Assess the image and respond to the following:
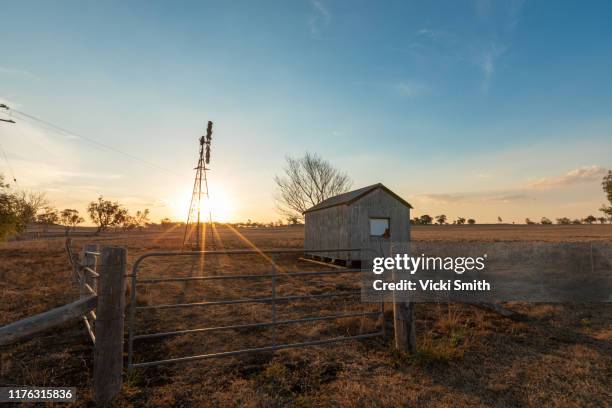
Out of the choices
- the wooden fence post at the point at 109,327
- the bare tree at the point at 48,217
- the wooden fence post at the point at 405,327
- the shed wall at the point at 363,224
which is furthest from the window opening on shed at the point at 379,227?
the bare tree at the point at 48,217

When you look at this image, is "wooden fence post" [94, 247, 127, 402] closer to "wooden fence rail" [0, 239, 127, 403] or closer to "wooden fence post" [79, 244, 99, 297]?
"wooden fence rail" [0, 239, 127, 403]

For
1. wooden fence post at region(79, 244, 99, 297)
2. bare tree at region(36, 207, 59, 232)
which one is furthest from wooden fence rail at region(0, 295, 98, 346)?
bare tree at region(36, 207, 59, 232)

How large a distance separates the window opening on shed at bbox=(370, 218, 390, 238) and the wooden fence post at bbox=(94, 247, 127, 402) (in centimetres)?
1410

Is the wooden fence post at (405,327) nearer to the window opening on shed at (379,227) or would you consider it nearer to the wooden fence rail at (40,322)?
the wooden fence rail at (40,322)

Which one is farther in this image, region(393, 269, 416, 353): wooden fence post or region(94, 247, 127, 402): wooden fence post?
region(393, 269, 416, 353): wooden fence post

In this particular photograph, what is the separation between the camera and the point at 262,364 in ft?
15.2

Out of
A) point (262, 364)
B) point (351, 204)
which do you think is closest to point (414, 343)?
point (262, 364)

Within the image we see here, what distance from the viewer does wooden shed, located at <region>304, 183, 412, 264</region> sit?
53.0 ft

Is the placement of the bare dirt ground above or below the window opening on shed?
below

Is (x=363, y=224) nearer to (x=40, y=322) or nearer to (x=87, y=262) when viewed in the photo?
(x=87, y=262)

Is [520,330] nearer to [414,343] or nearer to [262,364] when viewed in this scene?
[414,343]

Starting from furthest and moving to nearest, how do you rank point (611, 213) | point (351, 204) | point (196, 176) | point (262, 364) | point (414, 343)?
point (611, 213) → point (196, 176) → point (351, 204) → point (414, 343) → point (262, 364)

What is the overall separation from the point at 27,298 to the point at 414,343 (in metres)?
9.78

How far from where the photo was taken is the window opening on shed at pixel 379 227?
54.6 ft
